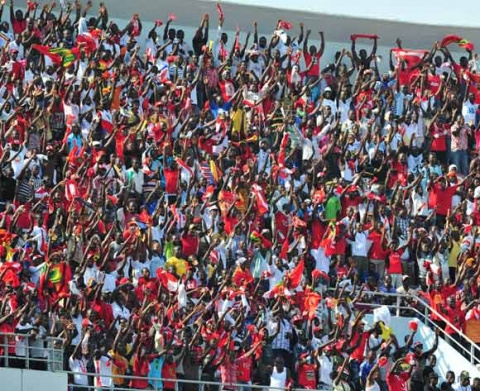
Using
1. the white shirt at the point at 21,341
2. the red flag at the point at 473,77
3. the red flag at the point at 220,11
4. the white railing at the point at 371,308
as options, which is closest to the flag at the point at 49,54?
the red flag at the point at 220,11

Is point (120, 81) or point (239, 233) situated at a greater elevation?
point (120, 81)

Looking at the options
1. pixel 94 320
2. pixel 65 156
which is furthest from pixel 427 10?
pixel 94 320

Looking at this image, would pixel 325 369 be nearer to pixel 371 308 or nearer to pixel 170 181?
pixel 371 308

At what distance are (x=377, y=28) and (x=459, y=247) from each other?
6.79 metres

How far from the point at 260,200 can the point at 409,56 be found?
6.39 metres

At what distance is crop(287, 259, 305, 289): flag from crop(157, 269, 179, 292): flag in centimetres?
170

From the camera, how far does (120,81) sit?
36.1m

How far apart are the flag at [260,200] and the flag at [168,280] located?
8.06ft

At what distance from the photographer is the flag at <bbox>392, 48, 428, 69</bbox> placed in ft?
128

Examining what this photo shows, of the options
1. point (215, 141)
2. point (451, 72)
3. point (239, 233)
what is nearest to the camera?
point (239, 233)

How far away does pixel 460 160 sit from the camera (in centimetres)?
3675

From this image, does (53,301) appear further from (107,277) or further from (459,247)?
(459,247)

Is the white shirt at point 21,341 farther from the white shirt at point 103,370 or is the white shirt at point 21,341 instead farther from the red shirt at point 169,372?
the red shirt at point 169,372

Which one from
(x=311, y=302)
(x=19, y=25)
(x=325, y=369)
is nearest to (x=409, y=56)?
(x=19, y=25)
